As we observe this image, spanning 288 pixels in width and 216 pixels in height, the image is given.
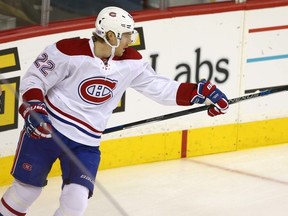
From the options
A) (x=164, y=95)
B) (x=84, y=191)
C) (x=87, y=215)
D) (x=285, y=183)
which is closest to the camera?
(x=84, y=191)

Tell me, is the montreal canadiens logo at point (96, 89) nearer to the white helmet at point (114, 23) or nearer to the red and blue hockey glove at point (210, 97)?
the white helmet at point (114, 23)

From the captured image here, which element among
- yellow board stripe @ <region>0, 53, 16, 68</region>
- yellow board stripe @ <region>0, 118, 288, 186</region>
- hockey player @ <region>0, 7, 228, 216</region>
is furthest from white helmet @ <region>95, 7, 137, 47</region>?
yellow board stripe @ <region>0, 118, 288, 186</region>

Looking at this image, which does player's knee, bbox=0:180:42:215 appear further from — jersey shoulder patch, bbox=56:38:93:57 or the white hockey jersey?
jersey shoulder patch, bbox=56:38:93:57

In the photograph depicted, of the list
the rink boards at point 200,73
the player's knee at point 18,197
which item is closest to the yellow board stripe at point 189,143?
the rink boards at point 200,73

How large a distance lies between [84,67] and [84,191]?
1.70ft

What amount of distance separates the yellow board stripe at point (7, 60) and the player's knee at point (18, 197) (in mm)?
1209

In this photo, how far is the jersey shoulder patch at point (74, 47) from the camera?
3.97 m

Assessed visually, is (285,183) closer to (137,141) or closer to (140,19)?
(137,141)

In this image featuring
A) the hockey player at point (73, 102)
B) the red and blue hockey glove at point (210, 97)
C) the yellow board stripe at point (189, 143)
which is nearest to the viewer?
the hockey player at point (73, 102)

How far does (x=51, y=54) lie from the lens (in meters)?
3.95

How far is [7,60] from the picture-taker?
16.8 feet

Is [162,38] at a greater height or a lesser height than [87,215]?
greater

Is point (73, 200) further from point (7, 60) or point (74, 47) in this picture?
point (7, 60)

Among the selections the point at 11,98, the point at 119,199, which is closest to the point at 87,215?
the point at 119,199
